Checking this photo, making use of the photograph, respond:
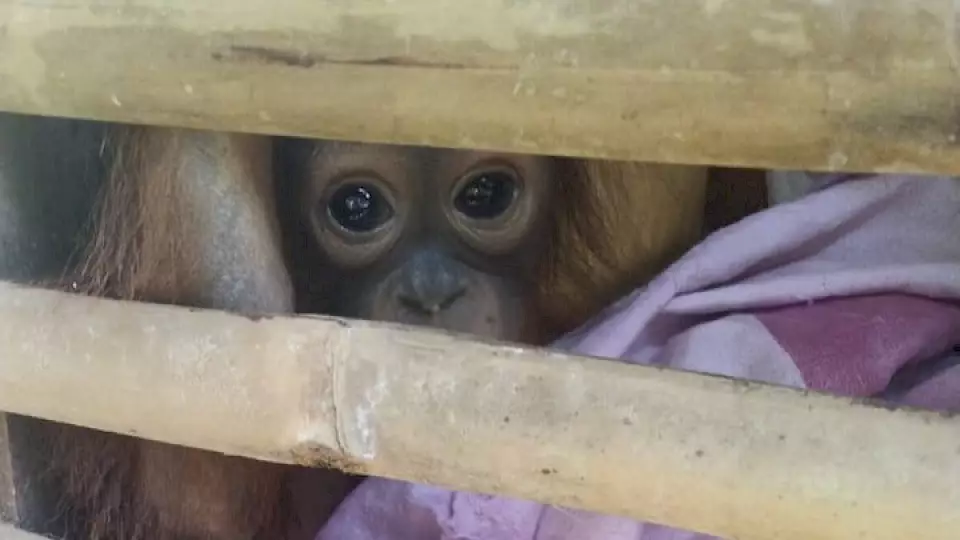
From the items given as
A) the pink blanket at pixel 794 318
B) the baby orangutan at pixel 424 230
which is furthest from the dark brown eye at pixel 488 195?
the pink blanket at pixel 794 318

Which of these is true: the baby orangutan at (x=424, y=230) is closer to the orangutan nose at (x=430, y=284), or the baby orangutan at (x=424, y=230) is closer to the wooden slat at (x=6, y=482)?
the orangutan nose at (x=430, y=284)

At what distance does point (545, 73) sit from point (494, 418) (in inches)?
6.3

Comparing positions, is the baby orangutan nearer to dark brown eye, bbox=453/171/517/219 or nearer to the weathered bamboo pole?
dark brown eye, bbox=453/171/517/219

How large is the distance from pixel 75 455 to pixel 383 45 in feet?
1.48

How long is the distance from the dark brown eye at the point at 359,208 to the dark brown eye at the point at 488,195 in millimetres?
67

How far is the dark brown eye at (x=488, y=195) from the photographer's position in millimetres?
969

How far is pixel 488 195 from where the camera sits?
97 centimetres

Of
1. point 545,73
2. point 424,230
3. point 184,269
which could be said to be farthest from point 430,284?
point 545,73

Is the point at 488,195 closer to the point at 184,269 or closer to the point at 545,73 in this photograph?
the point at 184,269

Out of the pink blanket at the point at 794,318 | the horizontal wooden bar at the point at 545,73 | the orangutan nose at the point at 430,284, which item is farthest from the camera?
the orangutan nose at the point at 430,284

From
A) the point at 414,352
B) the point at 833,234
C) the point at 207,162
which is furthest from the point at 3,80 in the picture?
the point at 833,234

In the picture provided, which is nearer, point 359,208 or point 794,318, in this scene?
point 794,318

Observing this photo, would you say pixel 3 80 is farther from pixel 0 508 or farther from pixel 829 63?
pixel 829 63

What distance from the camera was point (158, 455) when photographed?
796 millimetres
